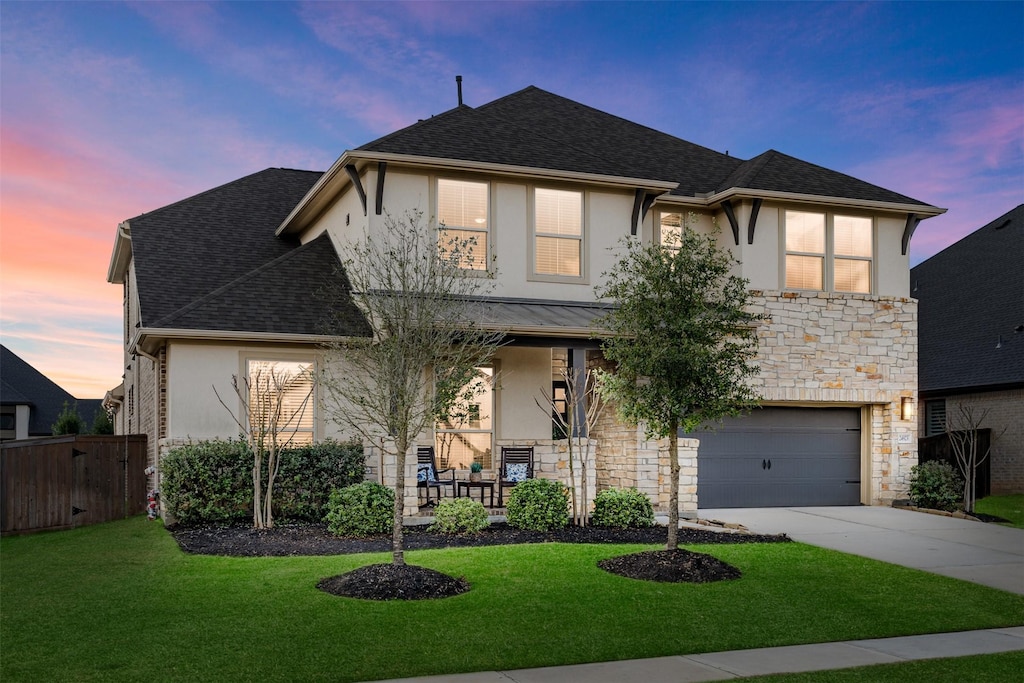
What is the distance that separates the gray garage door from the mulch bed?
3.79 metres

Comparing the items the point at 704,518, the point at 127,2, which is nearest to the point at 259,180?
the point at 127,2

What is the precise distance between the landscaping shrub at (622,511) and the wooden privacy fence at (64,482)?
891cm

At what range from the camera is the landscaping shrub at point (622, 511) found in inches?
562

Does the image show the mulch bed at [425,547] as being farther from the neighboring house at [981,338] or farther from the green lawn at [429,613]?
the neighboring house at [981,338]

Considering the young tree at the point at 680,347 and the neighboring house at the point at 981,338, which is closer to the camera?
the young tree at the point at 680,347

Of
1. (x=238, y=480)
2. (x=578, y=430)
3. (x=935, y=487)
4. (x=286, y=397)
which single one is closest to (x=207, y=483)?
(x=238, y=480)

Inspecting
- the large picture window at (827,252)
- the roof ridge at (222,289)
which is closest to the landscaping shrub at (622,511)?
the large picture window at (827,252)

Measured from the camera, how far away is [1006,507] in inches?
748

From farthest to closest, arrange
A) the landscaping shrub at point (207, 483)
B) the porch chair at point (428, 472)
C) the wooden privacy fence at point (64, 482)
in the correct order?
1. the wooden privacy fence at point (64, 482)
2. the porch chair at point (428, 472)
3. the landscaping shrub at point (207, 483)

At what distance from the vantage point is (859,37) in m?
18.1

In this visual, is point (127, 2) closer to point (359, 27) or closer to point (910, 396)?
point (359, 27)

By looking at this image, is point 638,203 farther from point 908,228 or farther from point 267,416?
point 267,416

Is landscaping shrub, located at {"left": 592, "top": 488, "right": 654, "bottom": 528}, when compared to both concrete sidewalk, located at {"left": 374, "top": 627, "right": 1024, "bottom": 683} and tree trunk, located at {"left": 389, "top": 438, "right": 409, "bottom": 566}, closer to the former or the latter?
tree trunk, located at {"left": 389, "top": 438, "right": 409, "bottom": 566}

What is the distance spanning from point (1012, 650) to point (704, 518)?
800cm
